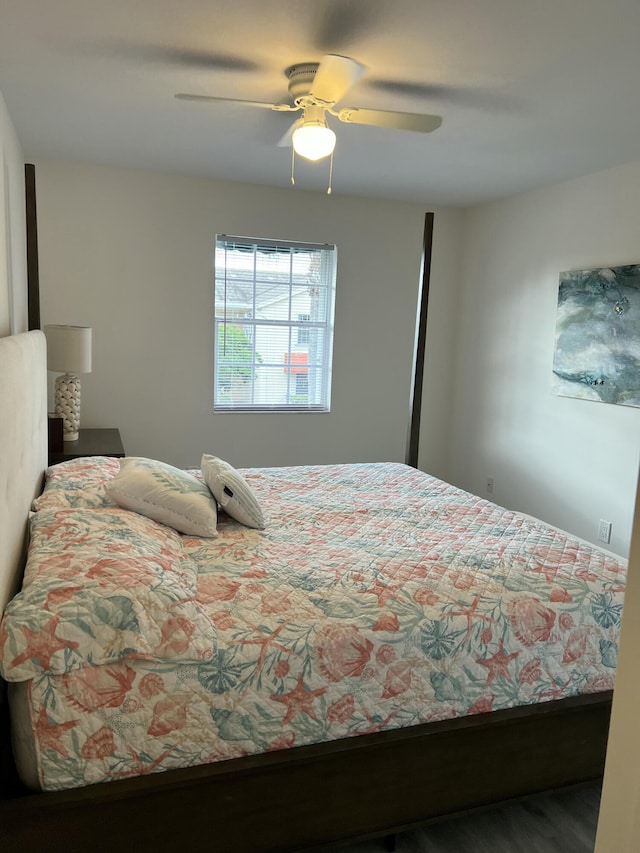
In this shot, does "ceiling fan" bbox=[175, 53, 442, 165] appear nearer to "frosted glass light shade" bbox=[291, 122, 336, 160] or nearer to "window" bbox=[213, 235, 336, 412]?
"frosted glass light shade" bbox=[291, 122, 336, 160]

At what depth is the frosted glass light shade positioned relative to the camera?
7.93 ft

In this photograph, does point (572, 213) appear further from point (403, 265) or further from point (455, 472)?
point (455, 472)

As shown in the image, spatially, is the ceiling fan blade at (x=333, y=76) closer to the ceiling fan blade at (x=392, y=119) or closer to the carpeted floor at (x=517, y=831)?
the ceiling fan blade at (x=392, y=119)

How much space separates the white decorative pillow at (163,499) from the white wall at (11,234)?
3.47 ft

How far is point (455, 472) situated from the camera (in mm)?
5344

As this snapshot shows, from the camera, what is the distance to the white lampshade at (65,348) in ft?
11.9

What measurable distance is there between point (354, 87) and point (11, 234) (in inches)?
70.7

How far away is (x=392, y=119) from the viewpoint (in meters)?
2.51

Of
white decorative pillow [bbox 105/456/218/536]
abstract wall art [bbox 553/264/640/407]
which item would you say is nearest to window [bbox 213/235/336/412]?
abstract wall art [bbox 553/264/640/407]

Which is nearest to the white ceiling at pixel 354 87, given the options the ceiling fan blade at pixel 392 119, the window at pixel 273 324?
the ceiling fan blade at pixel 392 119

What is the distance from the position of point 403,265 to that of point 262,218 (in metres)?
1.17

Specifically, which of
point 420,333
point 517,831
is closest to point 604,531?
point 420,333

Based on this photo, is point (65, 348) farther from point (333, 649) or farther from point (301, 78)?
point (333, 649)

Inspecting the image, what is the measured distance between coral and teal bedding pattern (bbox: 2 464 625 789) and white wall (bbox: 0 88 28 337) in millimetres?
1531
